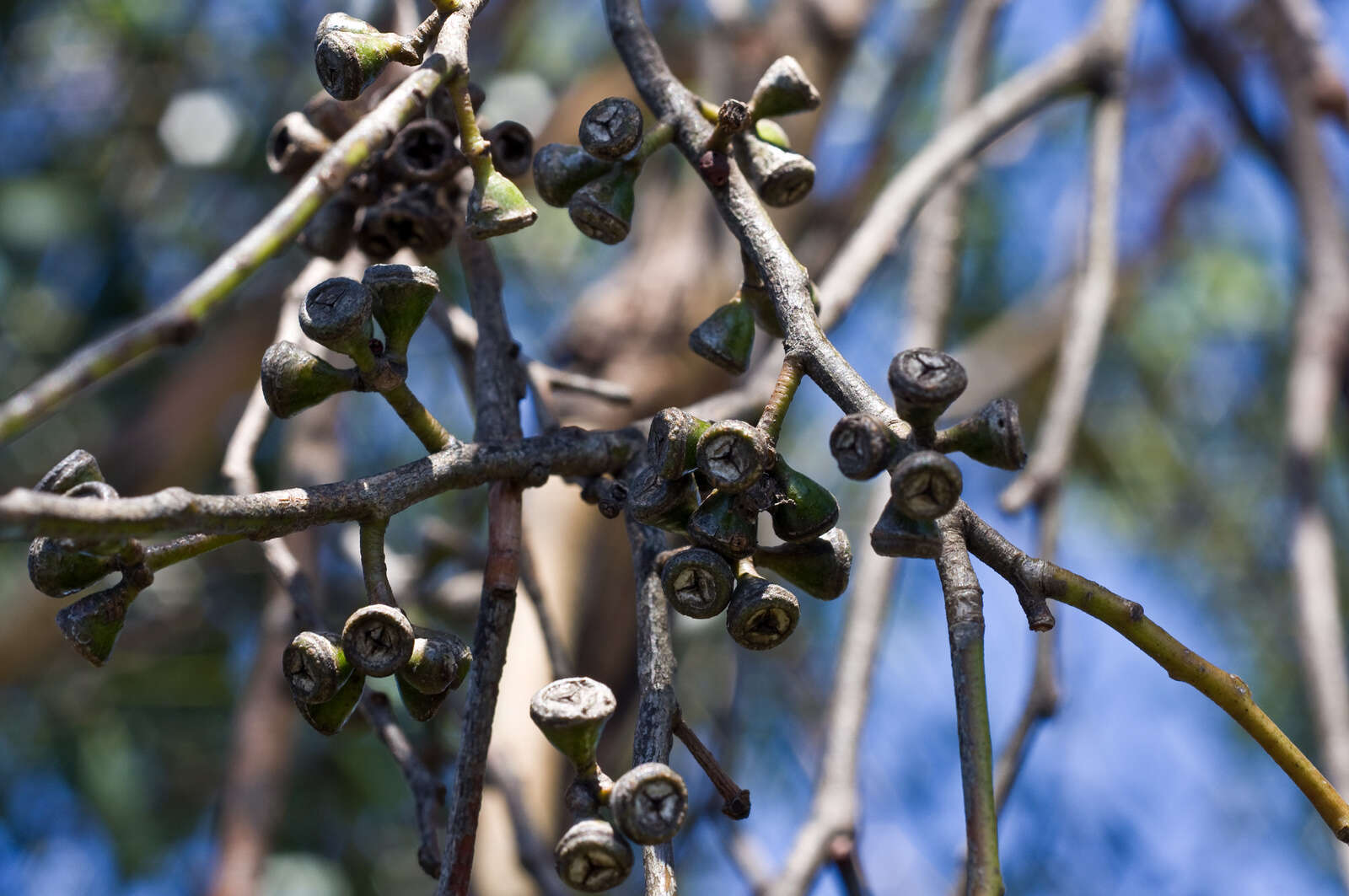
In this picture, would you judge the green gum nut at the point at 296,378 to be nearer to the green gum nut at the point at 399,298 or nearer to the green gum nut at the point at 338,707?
the green gum nut at the point at 399,298

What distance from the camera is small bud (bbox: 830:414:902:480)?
57 centimetres

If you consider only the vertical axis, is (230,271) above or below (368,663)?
above

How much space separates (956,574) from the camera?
0.61m

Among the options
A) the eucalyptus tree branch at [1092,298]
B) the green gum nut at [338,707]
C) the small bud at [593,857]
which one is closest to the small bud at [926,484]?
the small bud at [593,857]

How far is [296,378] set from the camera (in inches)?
28.2

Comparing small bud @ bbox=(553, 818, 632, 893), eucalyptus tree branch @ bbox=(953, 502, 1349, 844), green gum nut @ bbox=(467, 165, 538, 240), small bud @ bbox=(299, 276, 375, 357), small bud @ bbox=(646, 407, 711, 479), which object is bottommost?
small bud @ bbox=(553, 818, 632, 893)

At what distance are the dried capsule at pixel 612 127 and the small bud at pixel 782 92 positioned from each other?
0.13 m

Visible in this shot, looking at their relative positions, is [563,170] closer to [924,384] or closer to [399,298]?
[399,298]

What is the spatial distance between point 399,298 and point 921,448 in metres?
0.32

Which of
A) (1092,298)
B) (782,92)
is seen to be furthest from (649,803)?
(1092,298)

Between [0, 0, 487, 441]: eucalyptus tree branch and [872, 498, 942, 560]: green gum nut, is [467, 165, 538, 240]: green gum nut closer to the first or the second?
[0, 0, 487, 441]: eucalyptus tree branch

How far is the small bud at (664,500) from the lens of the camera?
26.2 inches

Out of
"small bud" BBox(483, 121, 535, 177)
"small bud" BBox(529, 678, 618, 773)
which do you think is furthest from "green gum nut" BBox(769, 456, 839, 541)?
"small bud" BBox(483, 121, 535, 177)

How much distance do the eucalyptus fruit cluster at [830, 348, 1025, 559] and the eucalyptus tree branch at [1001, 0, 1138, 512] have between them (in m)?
0.83
